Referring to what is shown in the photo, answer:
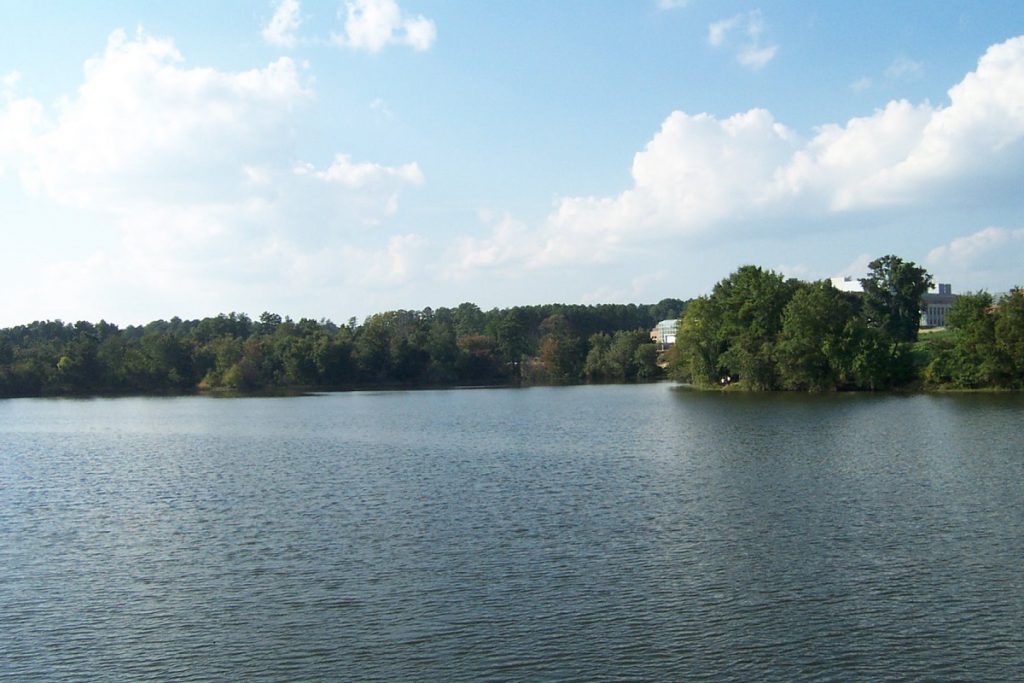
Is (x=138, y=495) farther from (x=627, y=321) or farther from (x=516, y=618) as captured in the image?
(x=627, y=321)

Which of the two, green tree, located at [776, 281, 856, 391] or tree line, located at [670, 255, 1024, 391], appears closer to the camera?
tree line, located at [670, 255, 1024, 391]

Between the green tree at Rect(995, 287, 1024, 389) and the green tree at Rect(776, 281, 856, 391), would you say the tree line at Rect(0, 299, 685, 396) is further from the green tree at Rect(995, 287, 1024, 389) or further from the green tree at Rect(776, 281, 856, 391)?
the green tree at Rect(995, 287, 1024, 389)

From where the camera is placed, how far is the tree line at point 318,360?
125 m

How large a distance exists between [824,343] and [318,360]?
243ft

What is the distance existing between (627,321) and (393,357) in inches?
2900

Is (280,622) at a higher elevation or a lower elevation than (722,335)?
lower

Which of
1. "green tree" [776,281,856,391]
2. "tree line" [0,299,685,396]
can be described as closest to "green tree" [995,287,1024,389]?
"green tree" [776,281,856,391]

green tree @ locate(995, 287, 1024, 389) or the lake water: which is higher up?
green tree @ locate(995, 287, 1024, 389)

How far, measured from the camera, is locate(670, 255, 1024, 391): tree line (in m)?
73.4

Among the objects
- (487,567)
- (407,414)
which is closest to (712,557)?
(487,567)

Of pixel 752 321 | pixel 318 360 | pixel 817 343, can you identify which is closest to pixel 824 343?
pixel 817 343

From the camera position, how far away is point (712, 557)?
63.5 feet

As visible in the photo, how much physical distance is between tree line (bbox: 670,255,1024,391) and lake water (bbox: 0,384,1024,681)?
38117 millimetres

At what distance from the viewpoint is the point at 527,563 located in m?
19.2
